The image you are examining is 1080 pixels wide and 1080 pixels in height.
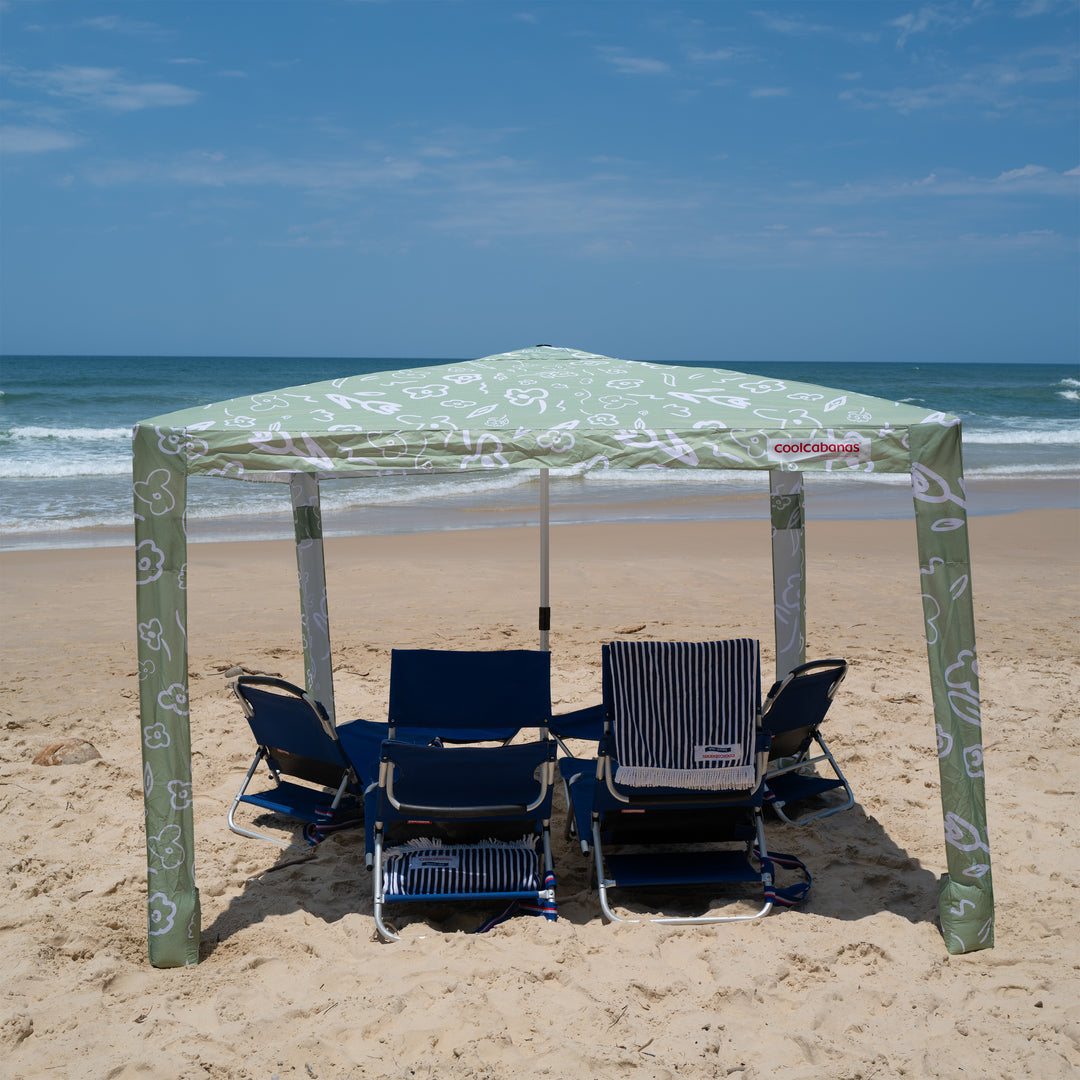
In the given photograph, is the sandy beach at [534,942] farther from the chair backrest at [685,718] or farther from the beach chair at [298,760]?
the chair backrest at [685,718]

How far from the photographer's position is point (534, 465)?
3.47m

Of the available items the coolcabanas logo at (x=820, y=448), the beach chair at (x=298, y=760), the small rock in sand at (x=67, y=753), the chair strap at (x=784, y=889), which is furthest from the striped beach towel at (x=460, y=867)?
the small rock in sand at (x=67, y=753)

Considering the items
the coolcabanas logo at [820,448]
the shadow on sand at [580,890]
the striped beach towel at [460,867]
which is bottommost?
the shadow on sand at [580,890]

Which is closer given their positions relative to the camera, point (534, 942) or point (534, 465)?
point (534, 465)

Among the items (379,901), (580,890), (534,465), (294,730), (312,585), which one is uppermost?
(534,465)

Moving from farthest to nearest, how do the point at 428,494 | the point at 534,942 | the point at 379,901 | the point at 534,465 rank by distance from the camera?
the point at 428,494, the point at 379,901, the point at 534,942, the point at 534,465

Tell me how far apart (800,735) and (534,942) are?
1.84 m

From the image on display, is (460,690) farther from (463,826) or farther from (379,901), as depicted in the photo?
(379,901)

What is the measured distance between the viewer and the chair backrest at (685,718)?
3850mm

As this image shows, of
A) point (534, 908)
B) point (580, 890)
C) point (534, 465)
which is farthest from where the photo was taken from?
point (580, 890)

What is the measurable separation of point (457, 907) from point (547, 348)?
8.46ft

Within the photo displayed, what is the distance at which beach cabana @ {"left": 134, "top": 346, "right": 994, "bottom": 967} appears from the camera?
11.3ft

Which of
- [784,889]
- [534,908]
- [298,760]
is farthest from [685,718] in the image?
[298,760]

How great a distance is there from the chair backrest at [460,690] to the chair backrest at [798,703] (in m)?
1.11
